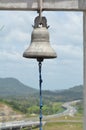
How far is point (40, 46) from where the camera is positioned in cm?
545

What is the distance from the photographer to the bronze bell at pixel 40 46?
5.37 metres

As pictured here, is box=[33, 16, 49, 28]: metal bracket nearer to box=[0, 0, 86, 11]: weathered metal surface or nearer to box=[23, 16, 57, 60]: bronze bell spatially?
box=[23, 16, 57, 60]: bronze bell

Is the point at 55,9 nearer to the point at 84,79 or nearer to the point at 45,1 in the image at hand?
the point at 45,1

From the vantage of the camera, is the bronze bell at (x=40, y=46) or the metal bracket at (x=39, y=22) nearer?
the bronze bell at (x=40, y=46)

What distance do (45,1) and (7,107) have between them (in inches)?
3619

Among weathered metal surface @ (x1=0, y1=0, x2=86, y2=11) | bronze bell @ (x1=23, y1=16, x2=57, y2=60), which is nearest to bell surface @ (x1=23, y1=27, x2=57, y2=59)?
bronze bell @ (x1=23, y1=16, x2=57, y2=60)

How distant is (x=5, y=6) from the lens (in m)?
5.84

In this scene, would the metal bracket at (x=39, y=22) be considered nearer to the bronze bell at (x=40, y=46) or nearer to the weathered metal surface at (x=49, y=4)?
the bronze bell at (x=40, y=46)

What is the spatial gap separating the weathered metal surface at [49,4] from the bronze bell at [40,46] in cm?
42

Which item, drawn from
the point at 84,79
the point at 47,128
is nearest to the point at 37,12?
the point at 84,79

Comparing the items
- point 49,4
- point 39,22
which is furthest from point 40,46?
point 49,4

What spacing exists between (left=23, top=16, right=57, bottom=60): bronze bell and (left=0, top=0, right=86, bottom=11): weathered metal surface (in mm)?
418

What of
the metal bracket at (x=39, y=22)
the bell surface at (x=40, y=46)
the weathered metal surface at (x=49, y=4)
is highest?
the weathered metal surface at (x=49, y=4)

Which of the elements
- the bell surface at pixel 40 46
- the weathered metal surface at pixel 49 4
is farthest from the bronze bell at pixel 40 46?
the weathered metal surface at pixel 49 4
